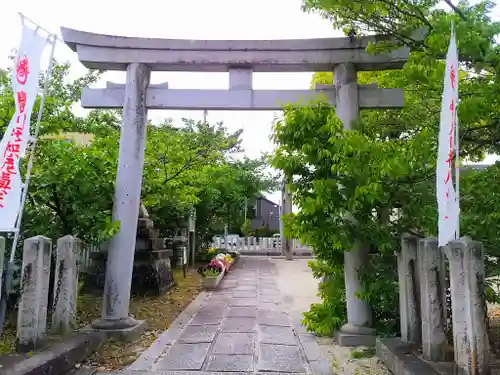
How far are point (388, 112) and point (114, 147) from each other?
5.00m

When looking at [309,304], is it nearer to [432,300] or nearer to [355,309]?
[355,309]

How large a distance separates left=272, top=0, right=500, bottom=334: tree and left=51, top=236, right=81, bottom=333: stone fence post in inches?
115

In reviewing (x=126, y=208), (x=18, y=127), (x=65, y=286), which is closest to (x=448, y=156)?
(x=18, y=127)

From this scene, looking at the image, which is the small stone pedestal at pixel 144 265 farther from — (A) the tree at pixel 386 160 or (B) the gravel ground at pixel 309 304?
(A) the tree at pixel 386 160

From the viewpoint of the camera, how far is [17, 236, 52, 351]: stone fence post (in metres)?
4.30

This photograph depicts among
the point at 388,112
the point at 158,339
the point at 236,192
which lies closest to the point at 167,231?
the point at 236,192

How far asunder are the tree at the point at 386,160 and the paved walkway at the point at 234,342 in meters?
0.76

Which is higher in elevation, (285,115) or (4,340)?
(285,115)

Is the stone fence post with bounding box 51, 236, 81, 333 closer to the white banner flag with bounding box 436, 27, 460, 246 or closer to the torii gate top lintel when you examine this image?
the torii gate top lintel

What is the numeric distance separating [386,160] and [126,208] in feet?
12.7

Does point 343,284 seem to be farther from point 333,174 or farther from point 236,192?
point 236,192

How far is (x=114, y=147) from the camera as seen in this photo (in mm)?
7051

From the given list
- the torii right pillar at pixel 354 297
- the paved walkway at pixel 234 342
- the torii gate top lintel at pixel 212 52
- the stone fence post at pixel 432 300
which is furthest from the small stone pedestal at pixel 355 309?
the torii gate top lintel at pixel 212 52

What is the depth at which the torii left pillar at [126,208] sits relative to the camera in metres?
5.93
